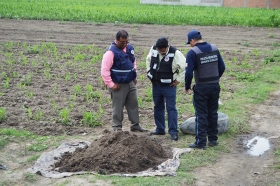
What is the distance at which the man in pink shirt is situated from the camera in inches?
357

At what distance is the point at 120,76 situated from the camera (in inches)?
364

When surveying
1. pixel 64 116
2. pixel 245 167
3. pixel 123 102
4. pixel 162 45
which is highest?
pixel 162 45

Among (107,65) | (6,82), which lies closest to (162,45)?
(107,65)

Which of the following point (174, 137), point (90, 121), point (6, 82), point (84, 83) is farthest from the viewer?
point (84, 83)

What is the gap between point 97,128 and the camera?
394 inches

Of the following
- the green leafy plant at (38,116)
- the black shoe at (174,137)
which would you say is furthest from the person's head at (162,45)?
the green leafy plant at (38,116)

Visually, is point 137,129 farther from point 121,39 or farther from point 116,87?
point 121,39

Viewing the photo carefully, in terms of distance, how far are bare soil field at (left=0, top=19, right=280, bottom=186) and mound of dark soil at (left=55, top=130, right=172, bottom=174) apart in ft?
1.74

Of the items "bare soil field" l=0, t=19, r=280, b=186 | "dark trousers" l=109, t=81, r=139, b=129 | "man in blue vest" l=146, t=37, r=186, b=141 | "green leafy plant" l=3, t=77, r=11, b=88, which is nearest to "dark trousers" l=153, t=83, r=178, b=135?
"man in blue vest" l=146, t=37, r=186, b=141

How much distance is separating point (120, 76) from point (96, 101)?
2.79 meters

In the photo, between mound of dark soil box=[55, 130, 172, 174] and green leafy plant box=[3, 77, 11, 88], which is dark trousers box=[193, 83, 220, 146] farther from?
green leafy plant box=[3, 77, 11, 88]

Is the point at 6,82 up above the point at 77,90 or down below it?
above

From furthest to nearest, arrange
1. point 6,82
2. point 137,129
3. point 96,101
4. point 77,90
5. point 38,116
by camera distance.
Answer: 1. point 6,82
2. point 77,90
3. point 96,101
4. point 38,116
5. point 137,129

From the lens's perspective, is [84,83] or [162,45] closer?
[162,45]
